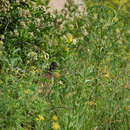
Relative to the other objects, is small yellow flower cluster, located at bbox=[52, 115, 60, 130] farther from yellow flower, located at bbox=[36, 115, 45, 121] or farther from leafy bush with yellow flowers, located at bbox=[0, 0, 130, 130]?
yellow flower, located at bbox=[36, 115, 45, 121]

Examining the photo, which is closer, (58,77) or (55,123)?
(55,123)

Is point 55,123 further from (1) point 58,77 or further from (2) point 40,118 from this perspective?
(1) point 58,77

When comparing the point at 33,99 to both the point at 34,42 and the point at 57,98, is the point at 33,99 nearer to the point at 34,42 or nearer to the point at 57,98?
the point at 57,98

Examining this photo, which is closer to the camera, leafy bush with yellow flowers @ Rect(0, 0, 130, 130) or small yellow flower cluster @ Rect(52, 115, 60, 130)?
leafy bush with yellow flowers @ Rect(0, 0, 130, 130)

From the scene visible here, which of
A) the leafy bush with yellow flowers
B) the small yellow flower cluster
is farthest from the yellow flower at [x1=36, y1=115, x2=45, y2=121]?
the small yellow flower cluster

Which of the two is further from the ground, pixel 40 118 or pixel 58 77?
pixel 58 77

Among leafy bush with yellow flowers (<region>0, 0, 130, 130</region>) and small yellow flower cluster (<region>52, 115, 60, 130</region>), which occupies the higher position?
leafy bush with yellow flowers (<region>0, 0, 130, 130</region>)

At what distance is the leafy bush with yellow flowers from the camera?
13.3 ft

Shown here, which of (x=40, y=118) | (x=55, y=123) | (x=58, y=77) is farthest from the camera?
(x=58, y=77)

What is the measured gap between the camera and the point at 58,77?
16.7 feet

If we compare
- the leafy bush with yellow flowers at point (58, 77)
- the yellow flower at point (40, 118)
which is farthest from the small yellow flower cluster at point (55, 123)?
the yellow flower at point (40, 118)

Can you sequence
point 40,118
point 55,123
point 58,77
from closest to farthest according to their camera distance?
point 40,118 → point 55,123 → point 58,77

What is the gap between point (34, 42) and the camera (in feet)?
19.5

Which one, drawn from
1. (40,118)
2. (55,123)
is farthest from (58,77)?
(40,118)
